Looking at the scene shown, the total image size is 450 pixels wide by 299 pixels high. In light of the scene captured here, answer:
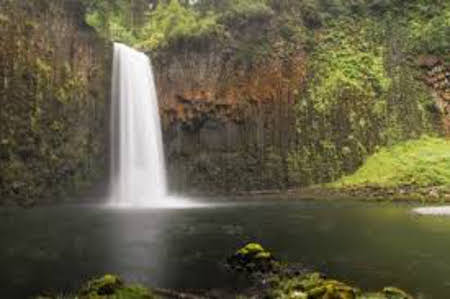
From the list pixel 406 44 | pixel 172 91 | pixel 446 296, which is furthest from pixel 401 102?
pixel 446 296

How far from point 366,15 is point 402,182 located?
82.4 feet

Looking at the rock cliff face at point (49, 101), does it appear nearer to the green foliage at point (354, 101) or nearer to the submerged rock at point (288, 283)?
the green foliage at point (354, 101)

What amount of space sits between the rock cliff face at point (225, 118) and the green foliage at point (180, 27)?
1.61 m

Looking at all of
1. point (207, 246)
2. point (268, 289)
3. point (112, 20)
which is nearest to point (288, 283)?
point (268, 289)

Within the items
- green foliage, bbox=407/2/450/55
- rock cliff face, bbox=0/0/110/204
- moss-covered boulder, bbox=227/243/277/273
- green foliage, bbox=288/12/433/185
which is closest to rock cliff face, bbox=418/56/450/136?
green foliage, bbox=288/12/433/185

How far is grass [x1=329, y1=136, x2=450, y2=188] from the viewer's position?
137 feet

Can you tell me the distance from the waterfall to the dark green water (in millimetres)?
12640

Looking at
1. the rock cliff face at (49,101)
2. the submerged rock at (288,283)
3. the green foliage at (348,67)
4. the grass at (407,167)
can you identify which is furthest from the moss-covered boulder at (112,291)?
the green foliage at (348,67)

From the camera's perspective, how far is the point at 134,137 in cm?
4484

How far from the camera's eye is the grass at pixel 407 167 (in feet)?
137

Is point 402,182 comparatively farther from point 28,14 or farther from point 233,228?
point 28,14

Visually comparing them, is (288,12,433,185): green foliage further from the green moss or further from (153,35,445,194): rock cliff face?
the green moss

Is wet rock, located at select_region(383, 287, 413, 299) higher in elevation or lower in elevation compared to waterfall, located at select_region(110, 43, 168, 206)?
lower

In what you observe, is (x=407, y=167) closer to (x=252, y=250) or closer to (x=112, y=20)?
(x=252, y=250)
